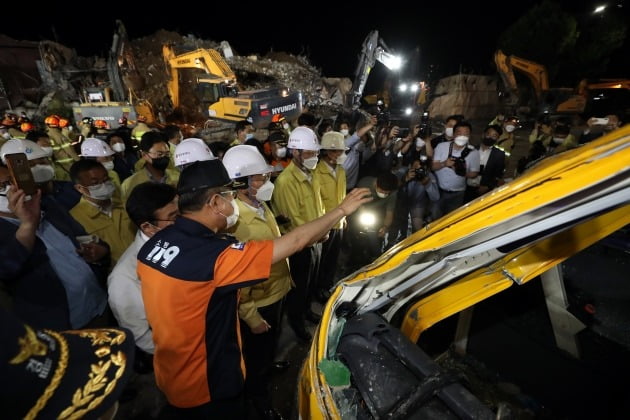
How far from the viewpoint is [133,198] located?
1999 mm

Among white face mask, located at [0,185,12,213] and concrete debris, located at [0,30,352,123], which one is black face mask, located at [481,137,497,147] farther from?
concrete debris, located at [0,30,352,123]

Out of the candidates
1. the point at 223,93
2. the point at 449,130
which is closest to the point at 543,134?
the point at 449,130

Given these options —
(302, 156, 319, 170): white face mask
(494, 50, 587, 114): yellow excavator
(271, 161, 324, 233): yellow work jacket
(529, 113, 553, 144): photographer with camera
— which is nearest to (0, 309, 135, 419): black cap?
(271, 161, 324, 233): yellow work jacket

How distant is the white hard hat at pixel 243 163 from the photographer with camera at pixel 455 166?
338 centimetres

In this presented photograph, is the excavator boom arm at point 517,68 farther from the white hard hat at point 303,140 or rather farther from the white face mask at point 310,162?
the white face mask at point 310,162

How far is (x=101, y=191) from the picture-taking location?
2.89 meters

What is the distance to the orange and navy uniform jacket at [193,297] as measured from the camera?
1.47 meters

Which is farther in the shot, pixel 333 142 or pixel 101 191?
pixel 333 142

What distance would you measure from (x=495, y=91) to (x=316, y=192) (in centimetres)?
2711

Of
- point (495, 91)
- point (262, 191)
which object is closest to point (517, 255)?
point (262, 191)

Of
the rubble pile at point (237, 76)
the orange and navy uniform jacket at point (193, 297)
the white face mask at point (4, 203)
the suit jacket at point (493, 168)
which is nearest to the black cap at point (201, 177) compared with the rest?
the orange and navy uniform jacket at point (193, 297)

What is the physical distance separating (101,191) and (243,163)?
4.86 ft

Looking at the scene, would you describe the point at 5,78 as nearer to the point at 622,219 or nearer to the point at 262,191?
the point at 262,191

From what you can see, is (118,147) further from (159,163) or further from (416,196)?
(416,196)
